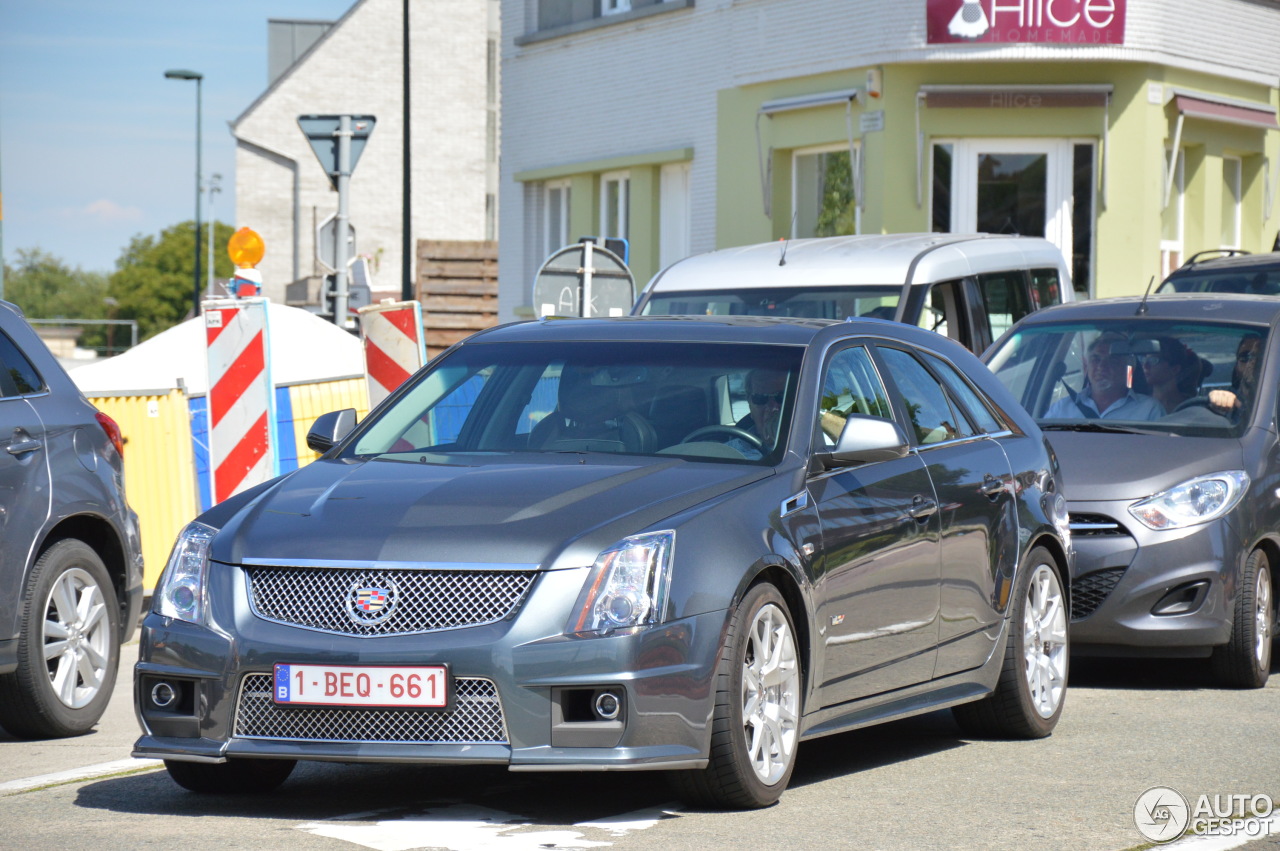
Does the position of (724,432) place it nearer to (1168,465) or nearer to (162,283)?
(1168,465)

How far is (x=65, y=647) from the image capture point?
8.09 m

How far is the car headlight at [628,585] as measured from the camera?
5766 mm

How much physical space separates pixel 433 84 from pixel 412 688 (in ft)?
202

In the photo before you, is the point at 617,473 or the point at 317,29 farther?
the point at 317,29

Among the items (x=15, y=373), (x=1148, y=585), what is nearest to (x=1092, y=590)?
(x=1148, y=585)

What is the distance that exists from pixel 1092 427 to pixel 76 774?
17.6ft

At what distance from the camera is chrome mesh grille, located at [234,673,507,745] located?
18.9ft

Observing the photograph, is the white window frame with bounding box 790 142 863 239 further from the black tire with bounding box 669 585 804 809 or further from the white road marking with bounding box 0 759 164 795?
the black tire with bounding box 669 585 804 809

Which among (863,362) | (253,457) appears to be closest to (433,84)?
(253,457)

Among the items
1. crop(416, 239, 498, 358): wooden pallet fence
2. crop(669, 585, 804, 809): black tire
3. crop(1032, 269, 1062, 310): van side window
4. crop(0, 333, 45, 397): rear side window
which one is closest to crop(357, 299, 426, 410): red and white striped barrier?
crop(1032, 269, 1062, 310): van side window

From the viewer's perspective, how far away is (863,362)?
7.50 meters

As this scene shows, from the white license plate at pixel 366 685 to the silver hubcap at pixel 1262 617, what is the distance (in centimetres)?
515

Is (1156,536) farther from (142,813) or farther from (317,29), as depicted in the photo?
(317,29)

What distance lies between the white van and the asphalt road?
5.34 metres
